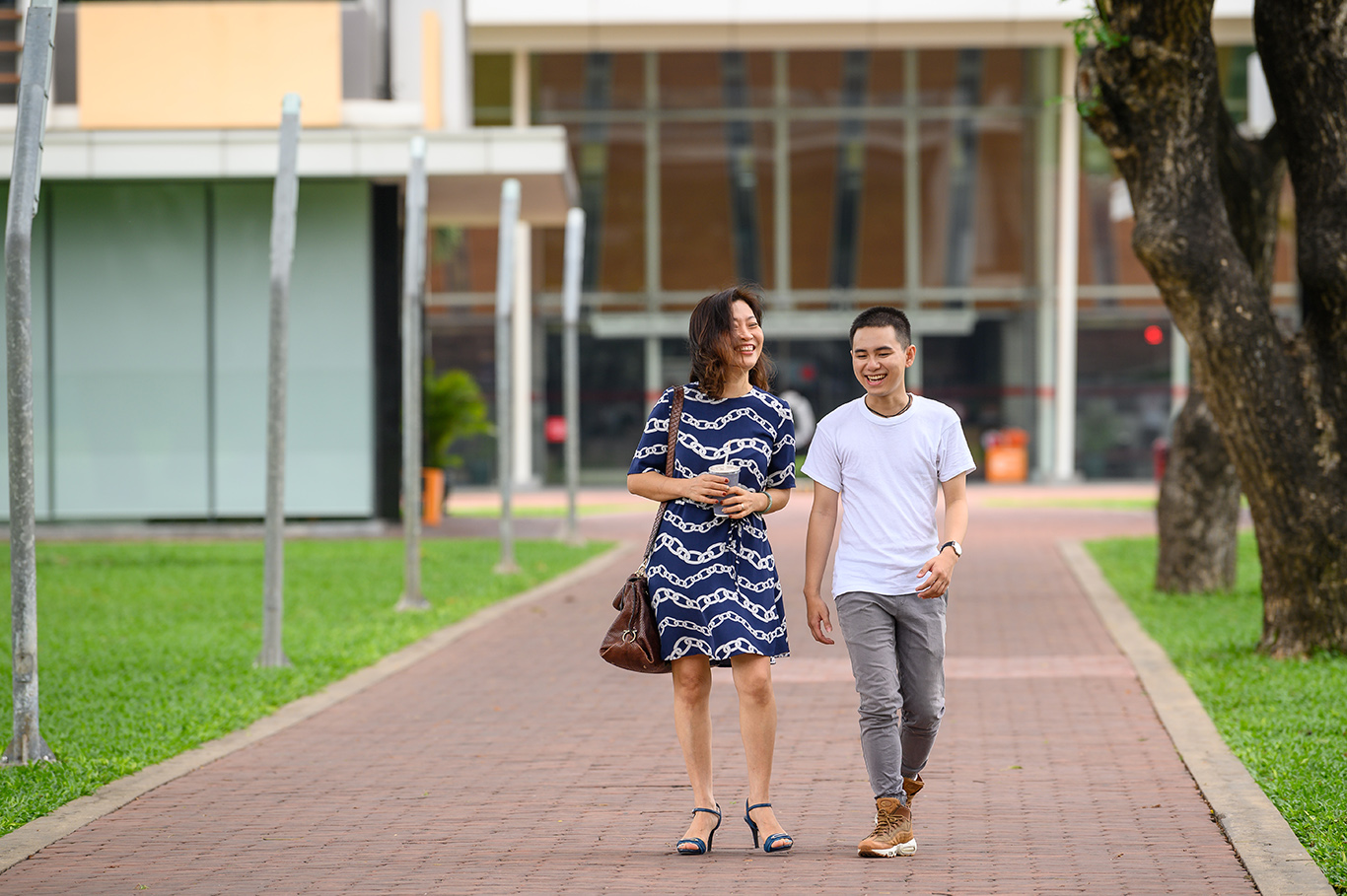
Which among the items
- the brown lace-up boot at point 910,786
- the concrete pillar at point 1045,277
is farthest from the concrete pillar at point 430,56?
the brown lace-up boot at point 910,786

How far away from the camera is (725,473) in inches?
206

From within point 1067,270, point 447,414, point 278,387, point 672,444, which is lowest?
point 447,414

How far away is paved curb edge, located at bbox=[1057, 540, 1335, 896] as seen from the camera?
16.7 ft

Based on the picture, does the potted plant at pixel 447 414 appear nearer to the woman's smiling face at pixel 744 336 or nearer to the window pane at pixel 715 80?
the window pane at pixel 715 80

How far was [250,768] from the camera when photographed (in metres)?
7.27

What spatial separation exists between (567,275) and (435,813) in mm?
15218

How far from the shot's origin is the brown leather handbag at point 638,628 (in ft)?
17.4

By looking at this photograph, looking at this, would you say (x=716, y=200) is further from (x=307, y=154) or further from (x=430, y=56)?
(x=307, y=154)

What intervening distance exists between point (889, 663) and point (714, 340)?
1131 millimetres

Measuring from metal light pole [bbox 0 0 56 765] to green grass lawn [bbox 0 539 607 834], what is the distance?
1.31ft

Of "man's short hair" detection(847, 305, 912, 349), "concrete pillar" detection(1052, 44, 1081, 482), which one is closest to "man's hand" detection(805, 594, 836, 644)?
"man's short hair" detection(847, 305, 912, 349)

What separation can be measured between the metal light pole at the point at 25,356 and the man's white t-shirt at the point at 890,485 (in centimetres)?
361

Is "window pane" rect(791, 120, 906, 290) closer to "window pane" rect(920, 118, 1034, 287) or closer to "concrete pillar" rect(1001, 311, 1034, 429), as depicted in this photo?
"window pane" rect(920, 118, 1034, 287)

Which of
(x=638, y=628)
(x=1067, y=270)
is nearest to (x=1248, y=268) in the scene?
(x=638, y=628)
